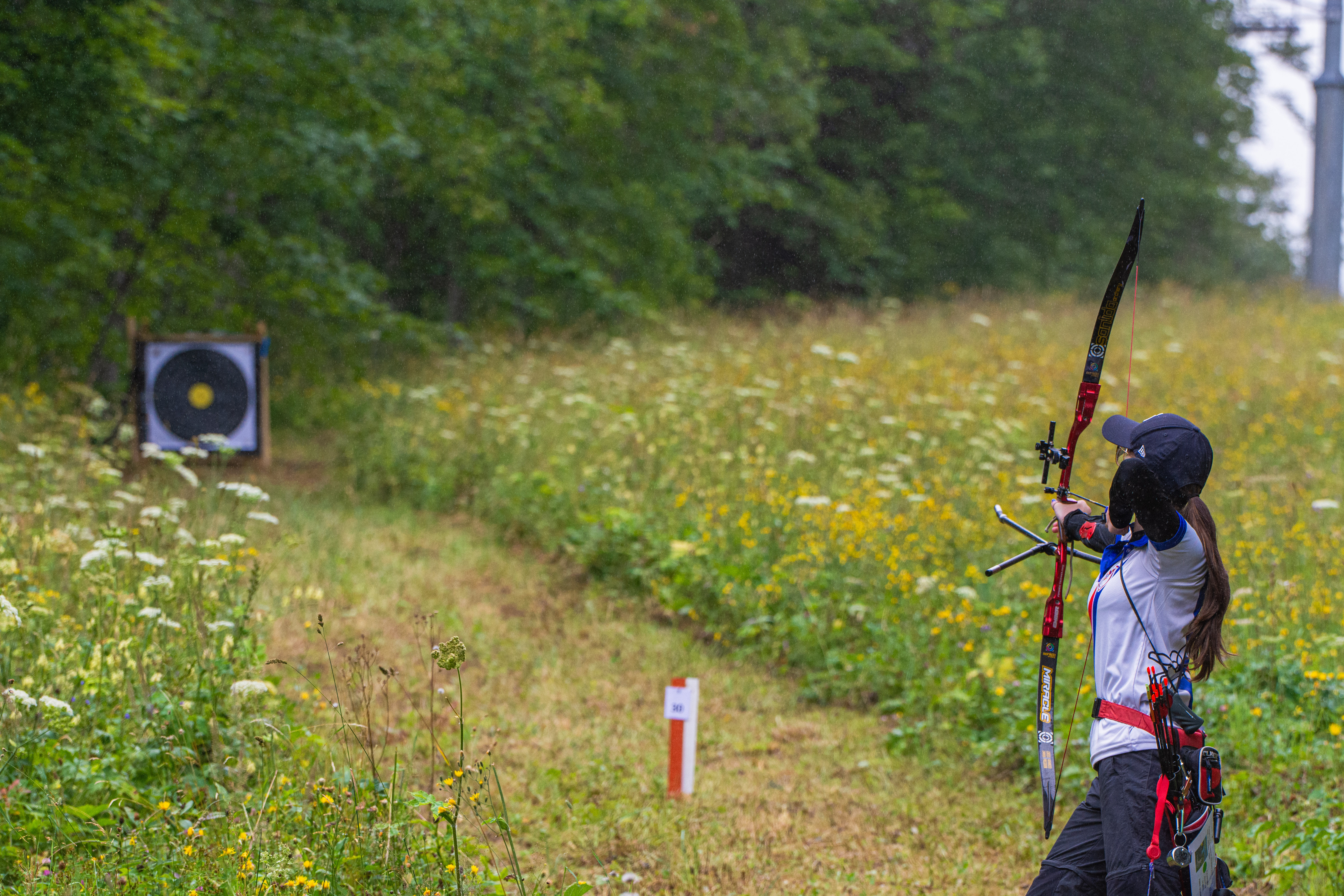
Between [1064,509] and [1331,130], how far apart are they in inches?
611

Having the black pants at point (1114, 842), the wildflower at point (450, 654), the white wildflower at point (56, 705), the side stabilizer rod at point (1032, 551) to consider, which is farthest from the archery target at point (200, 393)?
the black pants at point (1114, 842)

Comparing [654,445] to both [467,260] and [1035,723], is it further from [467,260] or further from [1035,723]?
[467,260]

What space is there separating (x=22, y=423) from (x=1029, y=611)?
700cm

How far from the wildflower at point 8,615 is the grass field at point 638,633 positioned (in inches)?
11.4

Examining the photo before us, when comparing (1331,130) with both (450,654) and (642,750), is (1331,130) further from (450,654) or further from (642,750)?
(450,654)

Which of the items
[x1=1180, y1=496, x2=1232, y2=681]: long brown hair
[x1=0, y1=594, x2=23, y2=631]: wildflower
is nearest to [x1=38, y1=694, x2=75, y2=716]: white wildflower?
[x1=0, y1=594, x2=23, y2=631]: wildflower

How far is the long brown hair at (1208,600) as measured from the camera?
2916 millimetres

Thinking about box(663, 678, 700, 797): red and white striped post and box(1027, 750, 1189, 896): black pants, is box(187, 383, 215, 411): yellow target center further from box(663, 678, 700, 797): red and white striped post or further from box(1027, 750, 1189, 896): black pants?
box(1027, 750, 1189, 896): black pants

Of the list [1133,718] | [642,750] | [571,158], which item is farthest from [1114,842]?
[571,158]

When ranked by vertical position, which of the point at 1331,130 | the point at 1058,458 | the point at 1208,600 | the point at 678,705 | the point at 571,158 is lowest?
the point at 678,705

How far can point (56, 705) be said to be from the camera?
3361mm

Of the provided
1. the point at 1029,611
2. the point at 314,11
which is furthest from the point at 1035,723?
the point at 314,11

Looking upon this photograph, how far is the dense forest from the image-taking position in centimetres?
1058

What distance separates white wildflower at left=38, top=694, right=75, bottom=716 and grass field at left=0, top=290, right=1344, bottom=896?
0.11 meters
